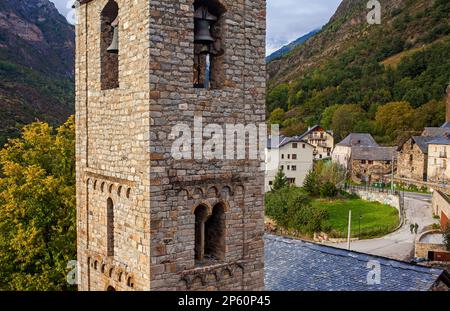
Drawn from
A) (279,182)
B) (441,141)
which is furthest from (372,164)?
(279,182)

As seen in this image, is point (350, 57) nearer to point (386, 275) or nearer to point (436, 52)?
point (436, 52)

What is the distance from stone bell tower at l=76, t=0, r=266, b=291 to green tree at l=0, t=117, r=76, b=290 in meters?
5.79

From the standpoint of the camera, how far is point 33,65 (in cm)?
6588

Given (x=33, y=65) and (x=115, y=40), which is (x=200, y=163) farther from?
(x=33, y=65)

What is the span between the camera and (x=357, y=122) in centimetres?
8425

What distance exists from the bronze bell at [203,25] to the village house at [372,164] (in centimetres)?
5624

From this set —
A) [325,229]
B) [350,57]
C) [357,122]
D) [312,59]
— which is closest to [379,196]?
[325,229]

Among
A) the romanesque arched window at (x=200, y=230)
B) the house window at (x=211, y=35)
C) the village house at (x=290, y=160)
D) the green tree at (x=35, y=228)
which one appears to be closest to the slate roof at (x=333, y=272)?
the romanesque arched window at (x=200, y=230)

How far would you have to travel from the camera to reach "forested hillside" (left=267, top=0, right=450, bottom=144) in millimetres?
A: 81125

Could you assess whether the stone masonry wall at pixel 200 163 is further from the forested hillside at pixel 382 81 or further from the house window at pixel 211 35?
the forested hillside at pixel 382 81

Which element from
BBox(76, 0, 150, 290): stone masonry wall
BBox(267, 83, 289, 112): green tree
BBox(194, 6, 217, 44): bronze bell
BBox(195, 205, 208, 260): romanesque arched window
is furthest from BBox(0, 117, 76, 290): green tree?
BBox(267, 83, 289, 112): green tree

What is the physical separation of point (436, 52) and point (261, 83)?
320 feet

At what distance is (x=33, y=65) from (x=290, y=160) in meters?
38.7
